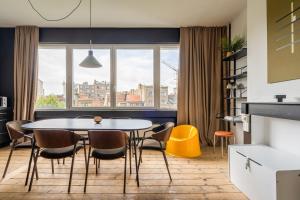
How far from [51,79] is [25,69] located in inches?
21.3

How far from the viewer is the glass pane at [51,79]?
478cm

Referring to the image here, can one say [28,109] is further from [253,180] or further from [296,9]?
[296,9]

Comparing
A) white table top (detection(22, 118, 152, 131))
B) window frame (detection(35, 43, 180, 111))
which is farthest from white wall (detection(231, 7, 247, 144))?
white table top (detection(22, 118, 152, 131))

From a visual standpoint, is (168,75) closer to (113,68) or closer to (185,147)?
(113,68)

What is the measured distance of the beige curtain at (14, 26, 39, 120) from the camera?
453cm

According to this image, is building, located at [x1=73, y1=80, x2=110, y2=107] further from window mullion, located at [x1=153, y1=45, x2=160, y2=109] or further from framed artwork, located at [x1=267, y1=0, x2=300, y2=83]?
framed artwork, located at [x1=267, y1=0, x2=300, y2=83]

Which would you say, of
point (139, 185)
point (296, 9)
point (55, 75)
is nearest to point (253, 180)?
point (139, 185)

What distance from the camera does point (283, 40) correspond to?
225cm

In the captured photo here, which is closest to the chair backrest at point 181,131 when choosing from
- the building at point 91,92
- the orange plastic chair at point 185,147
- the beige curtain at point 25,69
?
the orange plastic chair at point 185,147

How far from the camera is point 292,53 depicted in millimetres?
2104

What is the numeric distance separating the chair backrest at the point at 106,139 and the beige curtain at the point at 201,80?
2.47 m

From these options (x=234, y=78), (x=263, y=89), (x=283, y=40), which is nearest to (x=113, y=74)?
(x=234, y=78)

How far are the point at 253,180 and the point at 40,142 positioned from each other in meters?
2.26

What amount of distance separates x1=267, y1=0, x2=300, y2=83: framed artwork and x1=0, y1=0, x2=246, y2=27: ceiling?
1315 mm
